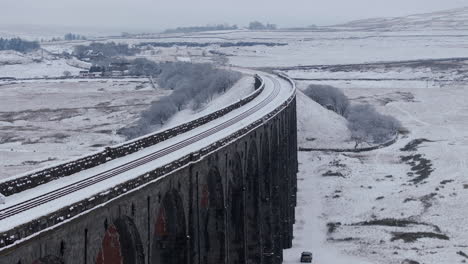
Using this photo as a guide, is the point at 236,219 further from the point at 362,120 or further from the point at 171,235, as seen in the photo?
the point at 362,120

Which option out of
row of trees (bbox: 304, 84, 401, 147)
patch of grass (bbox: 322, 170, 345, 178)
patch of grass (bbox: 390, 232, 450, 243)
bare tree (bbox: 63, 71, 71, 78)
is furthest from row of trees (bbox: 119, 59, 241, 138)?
patch of grass (bbox: 390, 232, 450, 243)

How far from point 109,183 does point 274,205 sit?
23454mm

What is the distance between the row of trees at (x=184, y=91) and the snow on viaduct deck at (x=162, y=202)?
4714 centimetres

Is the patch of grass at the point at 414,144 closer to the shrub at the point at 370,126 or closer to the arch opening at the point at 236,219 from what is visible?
the shrub at the point at 370,126

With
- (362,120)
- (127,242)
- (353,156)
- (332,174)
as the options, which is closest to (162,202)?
(127,242)

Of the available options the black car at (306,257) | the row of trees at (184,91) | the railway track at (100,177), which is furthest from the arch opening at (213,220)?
the row of trees at (184,91)

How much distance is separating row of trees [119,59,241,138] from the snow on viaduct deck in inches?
1856

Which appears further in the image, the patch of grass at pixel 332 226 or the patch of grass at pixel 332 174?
the patch of grass at pixel 332 174

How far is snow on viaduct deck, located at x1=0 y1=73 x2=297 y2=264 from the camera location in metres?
18.2

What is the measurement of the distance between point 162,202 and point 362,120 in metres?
70.9

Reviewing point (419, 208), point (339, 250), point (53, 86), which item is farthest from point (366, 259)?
point (53, 86)

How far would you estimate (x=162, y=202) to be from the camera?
25.5 metres

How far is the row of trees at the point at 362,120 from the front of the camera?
88688 mm

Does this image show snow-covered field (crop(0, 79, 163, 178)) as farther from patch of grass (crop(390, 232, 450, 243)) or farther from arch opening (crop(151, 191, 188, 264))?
arch opening (crop(151, 191, 188, 264))
